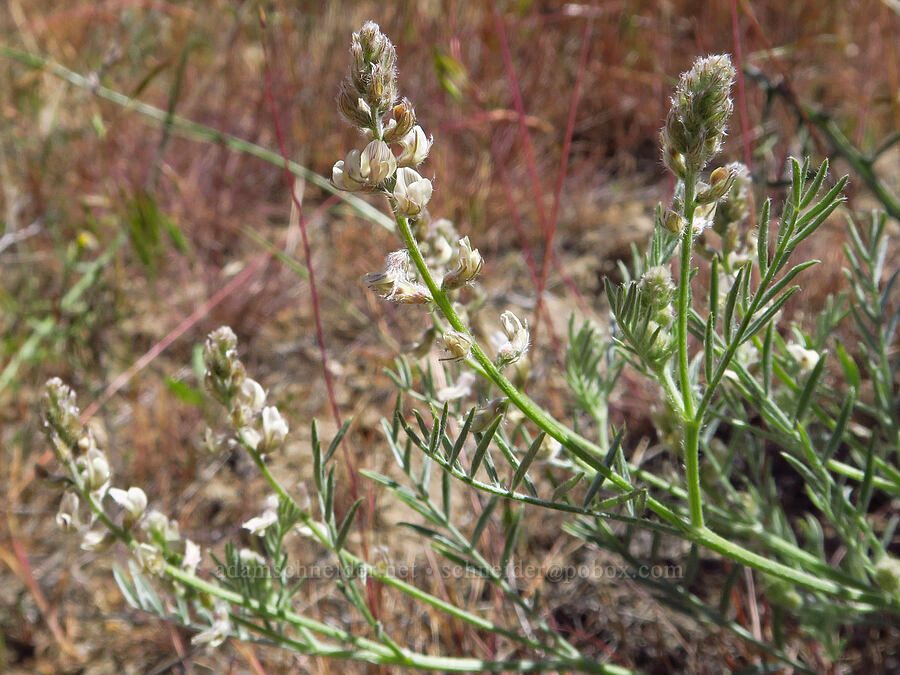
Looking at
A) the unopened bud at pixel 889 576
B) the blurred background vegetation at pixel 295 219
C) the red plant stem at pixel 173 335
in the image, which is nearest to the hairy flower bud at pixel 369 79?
the unopened bud at pixel 889 576

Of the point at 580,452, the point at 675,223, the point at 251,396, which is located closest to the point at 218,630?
the point at 251,396

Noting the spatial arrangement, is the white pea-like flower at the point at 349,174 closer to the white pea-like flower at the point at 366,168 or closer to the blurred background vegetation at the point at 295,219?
the white pea-like flower at the point at 366,168

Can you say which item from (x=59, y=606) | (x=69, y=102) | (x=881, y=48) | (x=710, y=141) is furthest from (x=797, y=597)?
(x=69, y=102)

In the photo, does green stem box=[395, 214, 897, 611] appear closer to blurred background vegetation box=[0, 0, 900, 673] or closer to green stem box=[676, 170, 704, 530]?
green stem box=[676, 170, 704, 530]

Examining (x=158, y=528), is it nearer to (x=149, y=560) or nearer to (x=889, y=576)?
(x=149, y=560)

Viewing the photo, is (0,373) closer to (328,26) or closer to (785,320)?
(328,26)

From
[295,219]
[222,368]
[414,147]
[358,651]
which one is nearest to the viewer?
[414,147]
